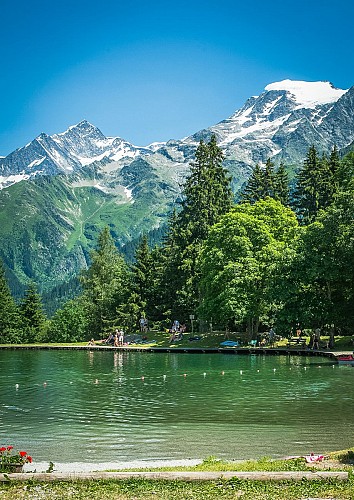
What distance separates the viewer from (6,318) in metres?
93.8

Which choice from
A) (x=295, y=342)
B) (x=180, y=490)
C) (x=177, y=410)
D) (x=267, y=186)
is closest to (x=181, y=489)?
(x=180, y=490)

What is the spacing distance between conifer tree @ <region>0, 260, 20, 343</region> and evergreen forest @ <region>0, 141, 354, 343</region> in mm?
179

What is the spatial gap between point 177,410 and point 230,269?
34.2 m

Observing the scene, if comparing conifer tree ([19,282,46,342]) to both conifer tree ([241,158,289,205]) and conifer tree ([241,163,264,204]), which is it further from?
conifer tree ([241,158,289,205])

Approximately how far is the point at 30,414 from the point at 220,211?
57771 mm

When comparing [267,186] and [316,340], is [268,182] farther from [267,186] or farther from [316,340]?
[316,340]

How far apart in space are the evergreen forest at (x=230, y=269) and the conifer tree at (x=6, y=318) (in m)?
0.18

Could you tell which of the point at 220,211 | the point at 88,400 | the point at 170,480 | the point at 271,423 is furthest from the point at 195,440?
the point at 220,211

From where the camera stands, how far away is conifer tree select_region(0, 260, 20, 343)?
93.0m

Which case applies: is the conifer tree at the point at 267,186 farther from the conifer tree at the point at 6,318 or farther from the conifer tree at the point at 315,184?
the conifer tree at the point at 6,318

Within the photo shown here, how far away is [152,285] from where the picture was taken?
81.9m

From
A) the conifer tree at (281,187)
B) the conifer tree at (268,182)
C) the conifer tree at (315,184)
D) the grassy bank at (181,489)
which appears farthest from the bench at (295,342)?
the grassy bank at (181,489)

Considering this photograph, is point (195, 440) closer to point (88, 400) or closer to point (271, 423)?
point (271, 423)

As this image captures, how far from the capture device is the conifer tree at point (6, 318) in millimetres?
93000
